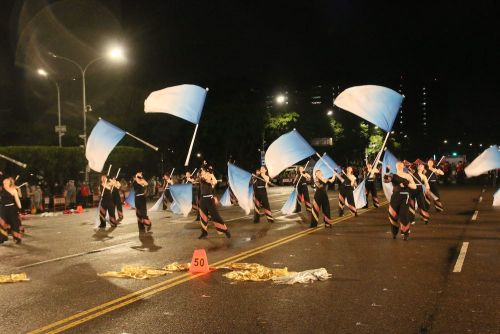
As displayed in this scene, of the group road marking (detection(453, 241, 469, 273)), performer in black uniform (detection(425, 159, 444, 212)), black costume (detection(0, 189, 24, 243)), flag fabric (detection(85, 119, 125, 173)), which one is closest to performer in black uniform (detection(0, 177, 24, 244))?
black costume (detection(0, 189, 24, 243))

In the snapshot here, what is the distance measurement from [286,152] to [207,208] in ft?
14.6

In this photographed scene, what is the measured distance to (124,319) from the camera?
6.42m

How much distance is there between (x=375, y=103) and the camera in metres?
15.4

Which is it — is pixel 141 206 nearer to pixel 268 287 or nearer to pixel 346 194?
pixel 346 194

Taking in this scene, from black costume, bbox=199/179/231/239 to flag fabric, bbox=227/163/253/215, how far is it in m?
2.97

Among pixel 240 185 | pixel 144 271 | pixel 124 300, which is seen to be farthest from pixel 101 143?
pixel 124 300

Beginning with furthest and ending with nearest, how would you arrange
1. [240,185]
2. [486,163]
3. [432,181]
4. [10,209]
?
[486,163] → [432,181] → [240,185] → [10,209]

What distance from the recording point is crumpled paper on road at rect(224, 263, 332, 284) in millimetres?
8312

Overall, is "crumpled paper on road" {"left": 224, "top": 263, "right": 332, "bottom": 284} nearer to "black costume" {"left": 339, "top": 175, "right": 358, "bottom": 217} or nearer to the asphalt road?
the asphalt road

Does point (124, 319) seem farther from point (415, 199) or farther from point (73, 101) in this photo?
point (73, 101)

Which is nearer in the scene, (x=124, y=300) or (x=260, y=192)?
(x=124, y=300)

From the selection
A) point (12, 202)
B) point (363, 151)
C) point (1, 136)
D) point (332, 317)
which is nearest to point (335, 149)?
point (363, 151)

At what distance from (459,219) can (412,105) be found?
7954 cm

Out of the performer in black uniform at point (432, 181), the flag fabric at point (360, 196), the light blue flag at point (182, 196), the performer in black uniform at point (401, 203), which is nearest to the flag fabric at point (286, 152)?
the light blue flag at point (182, 196)
